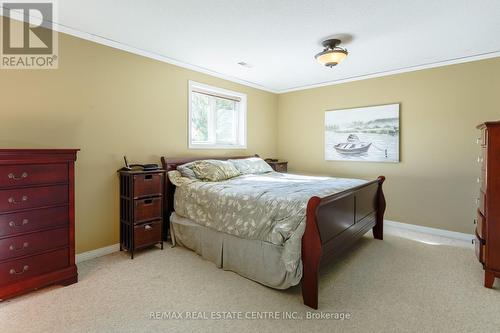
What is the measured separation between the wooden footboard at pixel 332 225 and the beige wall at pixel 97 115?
229 cm

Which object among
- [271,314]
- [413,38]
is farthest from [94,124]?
[413,38]

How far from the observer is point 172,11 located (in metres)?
2.36

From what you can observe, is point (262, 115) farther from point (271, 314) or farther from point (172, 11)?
point (271, 314)

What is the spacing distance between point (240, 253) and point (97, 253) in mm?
1673

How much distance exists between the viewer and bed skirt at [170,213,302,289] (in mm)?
2148

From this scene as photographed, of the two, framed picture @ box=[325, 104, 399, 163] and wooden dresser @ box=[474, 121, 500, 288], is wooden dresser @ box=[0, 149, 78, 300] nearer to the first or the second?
wooden dresser @ box=[474, 121, 500, 288]

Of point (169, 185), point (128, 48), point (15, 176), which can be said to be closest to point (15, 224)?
point (15, 176)

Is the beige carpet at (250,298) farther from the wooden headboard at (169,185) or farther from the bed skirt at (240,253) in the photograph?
the wooden headboard at (169,185)

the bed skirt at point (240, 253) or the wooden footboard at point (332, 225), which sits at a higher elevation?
the wooden footboard at point (332, 225)

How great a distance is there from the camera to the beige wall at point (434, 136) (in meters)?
3.41

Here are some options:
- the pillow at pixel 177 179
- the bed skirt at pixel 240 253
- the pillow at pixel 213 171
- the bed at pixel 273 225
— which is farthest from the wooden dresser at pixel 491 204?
the pillow at pixel 177 179

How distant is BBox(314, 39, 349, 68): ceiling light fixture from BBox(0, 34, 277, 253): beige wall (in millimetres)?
1931

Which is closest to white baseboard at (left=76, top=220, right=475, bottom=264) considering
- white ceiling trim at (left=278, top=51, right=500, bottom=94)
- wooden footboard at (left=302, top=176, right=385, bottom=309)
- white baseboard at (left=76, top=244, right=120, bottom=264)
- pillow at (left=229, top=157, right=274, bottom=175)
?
white baseboard at (left=76, top=244, right=120, bottom=264)

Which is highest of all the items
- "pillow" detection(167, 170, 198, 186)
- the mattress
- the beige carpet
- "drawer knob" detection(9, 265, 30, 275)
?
"pillow" detection(167, 170, 198, 186)
